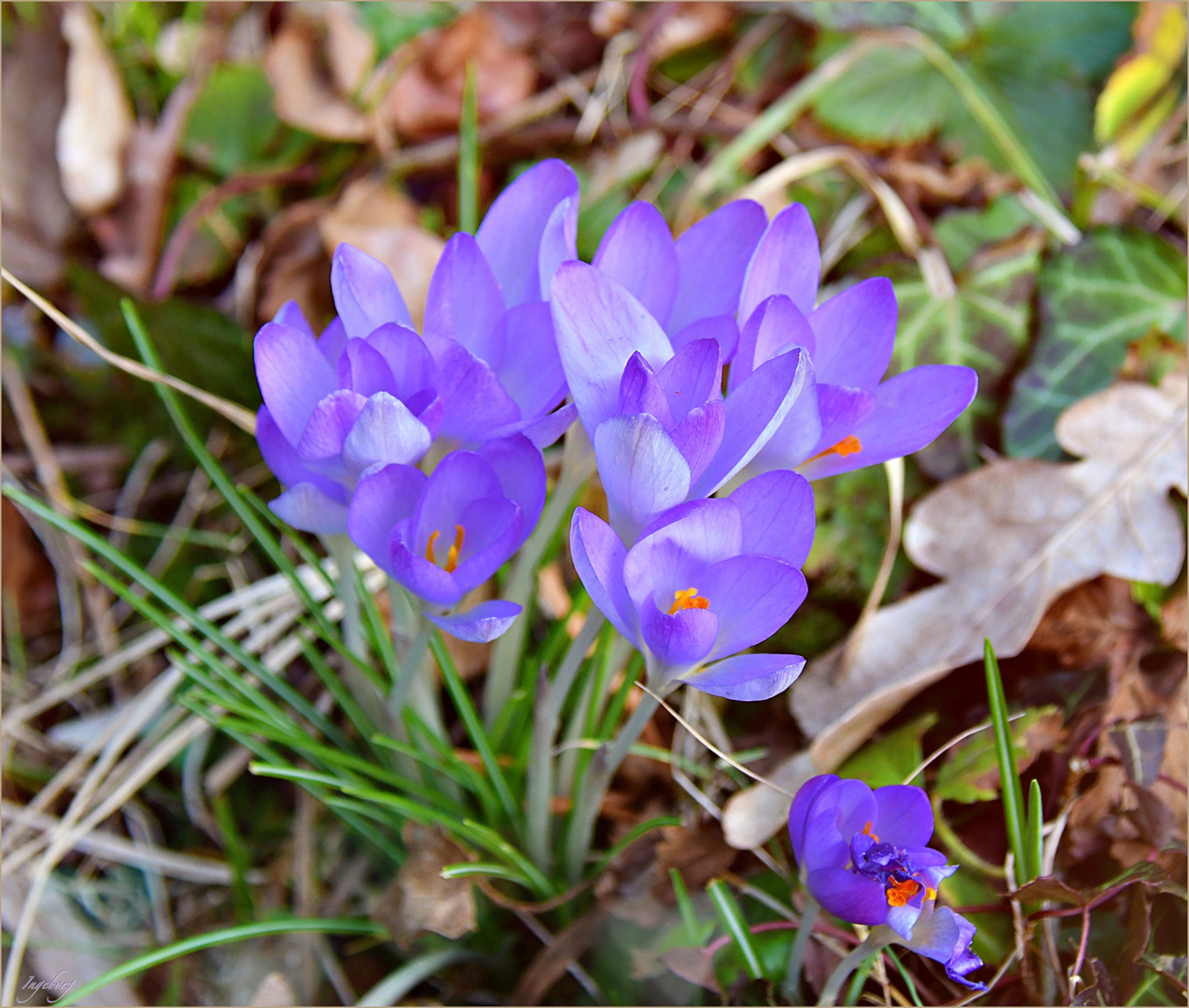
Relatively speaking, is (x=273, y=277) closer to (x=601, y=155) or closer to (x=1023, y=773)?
(x=601, y=155)

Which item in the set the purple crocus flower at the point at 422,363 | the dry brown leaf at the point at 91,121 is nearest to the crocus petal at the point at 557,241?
the purple crocus flower at the point at 422,363

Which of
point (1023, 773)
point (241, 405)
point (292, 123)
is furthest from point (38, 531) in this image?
point (1023, 773)

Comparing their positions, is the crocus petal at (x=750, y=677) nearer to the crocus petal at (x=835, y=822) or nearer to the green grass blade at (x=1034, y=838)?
the crocus petal at (x=835, y=822)

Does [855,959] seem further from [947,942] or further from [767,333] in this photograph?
[767,333]

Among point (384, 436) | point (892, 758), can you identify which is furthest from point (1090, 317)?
point (384, 436)

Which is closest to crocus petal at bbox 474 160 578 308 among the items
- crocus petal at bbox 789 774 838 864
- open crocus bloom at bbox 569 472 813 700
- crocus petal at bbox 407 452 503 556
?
crocus petal at bbox 407 452 503 556
